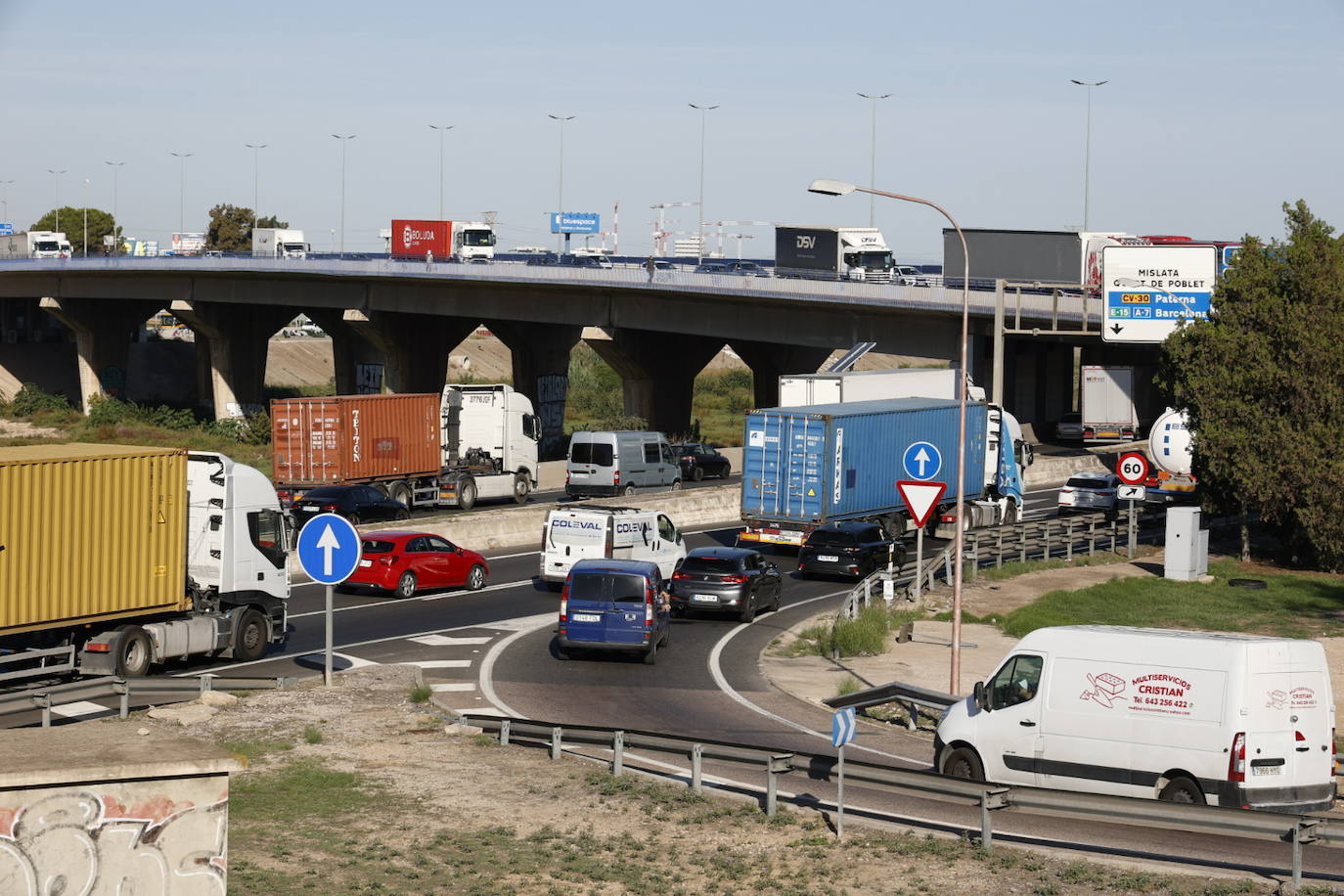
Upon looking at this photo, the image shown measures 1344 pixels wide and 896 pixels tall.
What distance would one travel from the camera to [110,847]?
26.0 ft

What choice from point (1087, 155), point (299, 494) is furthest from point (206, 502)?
point (1087, 155)

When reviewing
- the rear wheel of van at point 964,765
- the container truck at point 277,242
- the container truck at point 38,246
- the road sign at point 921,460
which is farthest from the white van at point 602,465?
the container truck at point 38,246

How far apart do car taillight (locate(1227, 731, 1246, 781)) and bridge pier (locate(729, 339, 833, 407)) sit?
2910 inches

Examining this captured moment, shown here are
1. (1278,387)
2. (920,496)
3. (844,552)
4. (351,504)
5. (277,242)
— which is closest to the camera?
(920,496)

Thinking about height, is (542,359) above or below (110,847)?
above

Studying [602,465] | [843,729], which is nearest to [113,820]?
[843,729]

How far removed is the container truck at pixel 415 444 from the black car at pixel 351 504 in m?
2.63

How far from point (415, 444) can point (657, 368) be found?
1377 inches

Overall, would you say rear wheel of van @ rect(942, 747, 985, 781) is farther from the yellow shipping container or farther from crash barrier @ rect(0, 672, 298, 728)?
the yellow shipping container

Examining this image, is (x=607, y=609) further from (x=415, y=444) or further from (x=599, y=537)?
(x=415, y=444)

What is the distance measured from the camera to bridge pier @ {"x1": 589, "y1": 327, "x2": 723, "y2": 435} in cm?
8139

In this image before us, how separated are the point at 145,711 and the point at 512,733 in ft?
15.3

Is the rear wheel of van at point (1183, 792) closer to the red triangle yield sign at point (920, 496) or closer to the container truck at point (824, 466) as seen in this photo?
the red triangle yield sign at point (920, 496)

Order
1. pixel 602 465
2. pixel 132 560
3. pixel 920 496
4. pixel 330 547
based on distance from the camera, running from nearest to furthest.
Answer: pixel 330 547 → pixel 132 560 → pixel 920 496 → pixel 602 465
